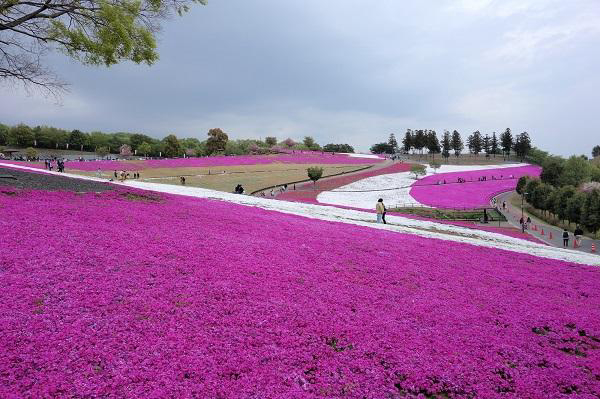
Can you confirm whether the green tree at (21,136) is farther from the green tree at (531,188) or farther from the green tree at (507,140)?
the green tree at (507,140)

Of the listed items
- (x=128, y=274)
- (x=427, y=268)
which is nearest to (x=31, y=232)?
(x=128, y=274)

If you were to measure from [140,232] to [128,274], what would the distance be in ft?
13.1

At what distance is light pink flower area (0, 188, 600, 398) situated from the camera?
19.6ft

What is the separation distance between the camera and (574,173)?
89.9 meters

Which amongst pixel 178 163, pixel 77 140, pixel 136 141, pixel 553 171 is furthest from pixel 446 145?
pixel 77 140

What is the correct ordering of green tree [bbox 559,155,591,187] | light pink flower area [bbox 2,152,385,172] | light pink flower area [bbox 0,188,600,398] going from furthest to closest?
green tree [bbox 559,155,591,187]
light pink flower area [bbox 2,152,385,172]
light pink flower area [bbox 0,188,600,398]

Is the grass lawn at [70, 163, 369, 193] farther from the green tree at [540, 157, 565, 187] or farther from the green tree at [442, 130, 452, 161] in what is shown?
the green tree at [442, 130, 452, 161]

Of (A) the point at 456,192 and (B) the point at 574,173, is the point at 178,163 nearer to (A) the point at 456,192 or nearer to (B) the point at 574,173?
(A) the point at 456,192

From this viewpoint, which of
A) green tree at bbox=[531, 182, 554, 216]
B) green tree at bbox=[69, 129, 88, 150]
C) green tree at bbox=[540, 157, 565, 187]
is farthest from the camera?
green tree at bbox=[69, 129, 88, 150]

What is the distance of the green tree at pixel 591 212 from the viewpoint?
158 feet

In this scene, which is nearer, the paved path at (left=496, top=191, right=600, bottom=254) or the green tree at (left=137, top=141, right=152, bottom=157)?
the paved path at (left=496, top=191, right=600, bottom=254)

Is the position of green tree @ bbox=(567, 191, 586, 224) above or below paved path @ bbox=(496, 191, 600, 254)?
above

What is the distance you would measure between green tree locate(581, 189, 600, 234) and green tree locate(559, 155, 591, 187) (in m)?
44.5

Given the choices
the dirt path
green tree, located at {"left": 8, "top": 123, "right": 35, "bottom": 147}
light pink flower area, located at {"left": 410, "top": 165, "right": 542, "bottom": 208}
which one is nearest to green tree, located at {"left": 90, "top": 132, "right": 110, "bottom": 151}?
green tree, located at {"left": 8, "top": 123, "right": 35, "bottom": 147}
